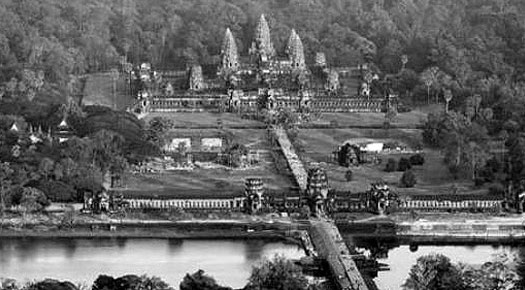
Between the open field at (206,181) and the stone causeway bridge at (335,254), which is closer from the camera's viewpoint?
the stone causeway bridge at (335,254)

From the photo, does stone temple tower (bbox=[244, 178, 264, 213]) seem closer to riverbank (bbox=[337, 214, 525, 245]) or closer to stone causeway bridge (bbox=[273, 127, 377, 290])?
stone causeway bridge (bbox=[273, 127, 377, 290])

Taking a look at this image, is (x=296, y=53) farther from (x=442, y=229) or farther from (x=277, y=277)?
(x=277, y=277)

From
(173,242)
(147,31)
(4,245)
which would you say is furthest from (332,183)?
(147,31)

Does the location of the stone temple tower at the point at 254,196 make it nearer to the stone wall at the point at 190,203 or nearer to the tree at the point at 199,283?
the stone wall at the point at 190,203

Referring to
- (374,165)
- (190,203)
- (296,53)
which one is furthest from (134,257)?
(296,53)

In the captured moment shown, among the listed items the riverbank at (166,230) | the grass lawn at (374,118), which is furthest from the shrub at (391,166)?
the riverbank at (166,230)

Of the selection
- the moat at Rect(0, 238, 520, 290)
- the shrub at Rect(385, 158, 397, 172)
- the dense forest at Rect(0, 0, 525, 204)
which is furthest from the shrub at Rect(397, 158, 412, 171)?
the moat at Rect(0, 238, 520, 290)
